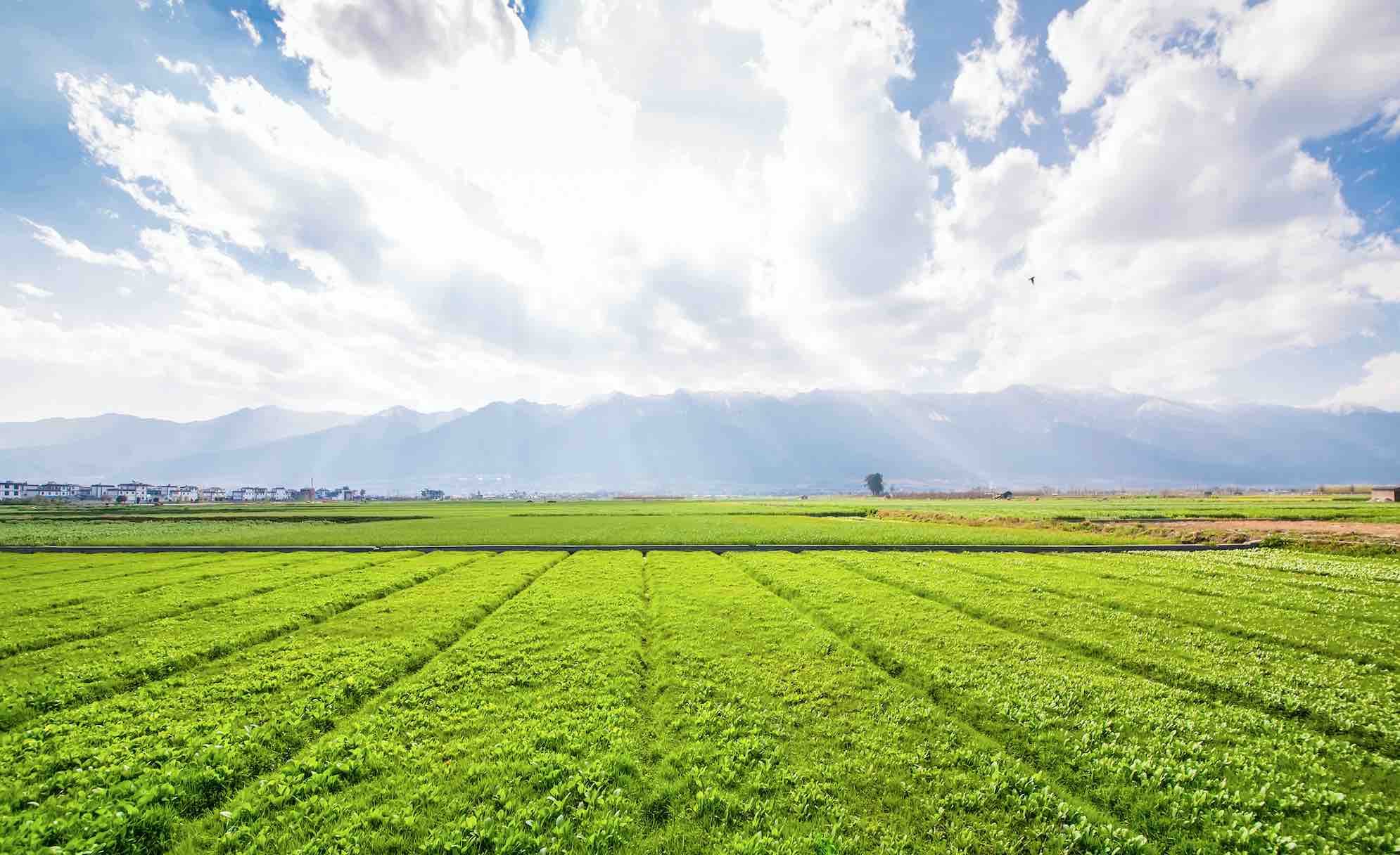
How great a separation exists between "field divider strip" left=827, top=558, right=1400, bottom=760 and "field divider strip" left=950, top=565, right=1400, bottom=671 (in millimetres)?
6383

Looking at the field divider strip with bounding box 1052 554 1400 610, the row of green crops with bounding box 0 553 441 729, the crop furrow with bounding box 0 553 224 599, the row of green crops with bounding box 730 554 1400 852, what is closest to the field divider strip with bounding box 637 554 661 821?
the row of green crops with bounding box 730 554 1400 852

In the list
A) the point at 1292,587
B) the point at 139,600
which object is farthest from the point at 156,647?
the point at 1292,587

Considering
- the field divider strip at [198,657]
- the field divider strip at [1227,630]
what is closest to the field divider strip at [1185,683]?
the field divider strip at [1227,630]

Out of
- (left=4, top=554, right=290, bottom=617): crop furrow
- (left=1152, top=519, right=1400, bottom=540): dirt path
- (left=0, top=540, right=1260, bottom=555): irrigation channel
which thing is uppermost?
(left=1152, top=519, right=1400, bottom=540): dirt path

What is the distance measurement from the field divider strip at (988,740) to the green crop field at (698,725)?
0.26 ft

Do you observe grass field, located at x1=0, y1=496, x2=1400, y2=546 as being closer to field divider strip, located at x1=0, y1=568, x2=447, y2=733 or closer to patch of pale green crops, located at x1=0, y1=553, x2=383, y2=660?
patch of pale green crops, located at x1=0, y1=553, x2=383, y2=660

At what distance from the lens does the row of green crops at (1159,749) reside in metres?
8.65

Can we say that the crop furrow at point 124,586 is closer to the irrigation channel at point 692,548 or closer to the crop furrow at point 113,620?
the crop furrow at point 113,620

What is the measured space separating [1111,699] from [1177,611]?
14.0 metres

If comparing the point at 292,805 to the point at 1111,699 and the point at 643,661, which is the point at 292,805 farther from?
the point at 1111,699

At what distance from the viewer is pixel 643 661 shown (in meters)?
16.3

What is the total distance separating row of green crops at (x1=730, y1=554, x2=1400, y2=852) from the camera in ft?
28.4

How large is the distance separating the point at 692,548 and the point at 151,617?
35485 mm

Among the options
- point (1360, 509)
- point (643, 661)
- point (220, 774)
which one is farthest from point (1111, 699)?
point (1360, 509)
